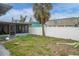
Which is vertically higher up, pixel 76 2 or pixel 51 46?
pixel 76 2

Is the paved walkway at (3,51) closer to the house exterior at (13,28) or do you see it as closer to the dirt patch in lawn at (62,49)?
the house exterior at (13,28)

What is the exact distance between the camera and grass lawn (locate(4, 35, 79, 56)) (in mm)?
2100

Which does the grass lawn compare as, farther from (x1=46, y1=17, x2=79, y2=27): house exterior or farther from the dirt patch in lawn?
(x1=46, y1=17, x2=79, y2=27): house exterior

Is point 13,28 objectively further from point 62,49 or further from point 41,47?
point 62,49

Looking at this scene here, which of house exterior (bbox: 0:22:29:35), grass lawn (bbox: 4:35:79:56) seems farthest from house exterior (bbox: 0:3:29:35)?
grass lawn (bbox: 4:35:79:56)

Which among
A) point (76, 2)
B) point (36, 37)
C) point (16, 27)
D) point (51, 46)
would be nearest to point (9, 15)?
point (16, 27)

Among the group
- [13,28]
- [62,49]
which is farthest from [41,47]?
[13,28]

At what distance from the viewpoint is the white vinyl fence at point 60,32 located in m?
2.09

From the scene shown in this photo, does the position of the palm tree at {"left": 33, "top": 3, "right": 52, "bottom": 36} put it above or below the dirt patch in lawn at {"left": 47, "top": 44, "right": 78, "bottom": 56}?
above

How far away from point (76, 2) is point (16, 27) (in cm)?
60

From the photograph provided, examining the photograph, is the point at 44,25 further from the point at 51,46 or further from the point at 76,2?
the point at 76,2

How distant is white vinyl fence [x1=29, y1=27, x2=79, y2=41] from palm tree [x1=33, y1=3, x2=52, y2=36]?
5 cm

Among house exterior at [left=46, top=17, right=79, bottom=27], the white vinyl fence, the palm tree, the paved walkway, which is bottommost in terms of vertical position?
the paved walkway

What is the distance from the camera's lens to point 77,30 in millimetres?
2090
